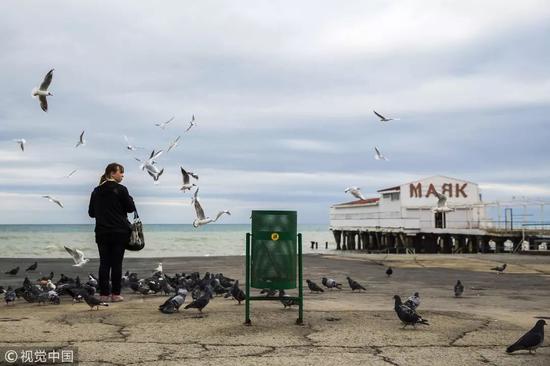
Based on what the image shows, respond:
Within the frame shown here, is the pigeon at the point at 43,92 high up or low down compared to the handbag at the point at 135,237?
up

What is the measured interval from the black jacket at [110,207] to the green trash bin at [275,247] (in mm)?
3015

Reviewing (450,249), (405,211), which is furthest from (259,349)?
(405,211)

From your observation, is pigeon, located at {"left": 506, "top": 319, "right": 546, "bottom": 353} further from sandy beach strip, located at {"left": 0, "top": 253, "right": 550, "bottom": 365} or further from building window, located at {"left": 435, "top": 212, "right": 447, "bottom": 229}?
building window, located at {"left": 435, "top": 212, "right": 447, "bottom": 229}

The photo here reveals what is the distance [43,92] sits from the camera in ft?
55.8

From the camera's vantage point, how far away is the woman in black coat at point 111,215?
33.2 feet

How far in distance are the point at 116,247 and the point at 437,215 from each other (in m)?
53.2

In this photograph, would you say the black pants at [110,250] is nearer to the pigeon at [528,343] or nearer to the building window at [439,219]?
the pigeon at [528,343]

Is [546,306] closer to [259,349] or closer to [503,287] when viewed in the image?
[503,287]

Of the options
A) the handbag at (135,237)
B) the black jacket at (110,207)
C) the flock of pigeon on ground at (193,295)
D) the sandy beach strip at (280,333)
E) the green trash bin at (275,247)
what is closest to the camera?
the sandy beach strip at (280,333)

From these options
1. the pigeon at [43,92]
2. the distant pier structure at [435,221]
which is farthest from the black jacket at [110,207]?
the distant pier structure at [435,221]

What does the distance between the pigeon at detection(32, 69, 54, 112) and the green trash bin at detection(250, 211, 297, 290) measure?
10.5 metres

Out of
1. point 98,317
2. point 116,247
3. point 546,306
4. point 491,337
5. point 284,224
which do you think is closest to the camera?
point 491,337

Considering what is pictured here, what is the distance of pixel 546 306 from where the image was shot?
11.2 m

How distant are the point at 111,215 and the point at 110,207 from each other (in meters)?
0.14
